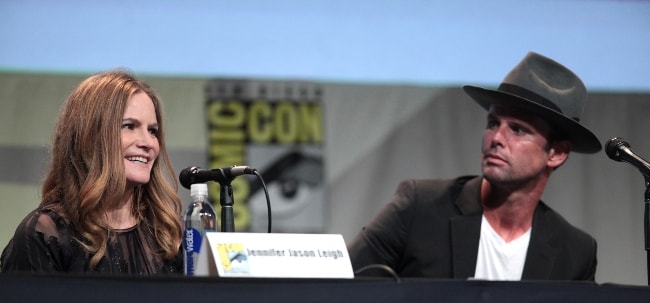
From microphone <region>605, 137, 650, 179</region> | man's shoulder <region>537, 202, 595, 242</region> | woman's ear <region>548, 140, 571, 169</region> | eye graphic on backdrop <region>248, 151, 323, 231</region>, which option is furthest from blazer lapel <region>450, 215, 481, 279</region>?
eye graphic on backdrop <region>248, 151, 323, 231</region>

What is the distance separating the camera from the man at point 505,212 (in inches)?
150

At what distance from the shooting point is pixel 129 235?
2977 millimetres

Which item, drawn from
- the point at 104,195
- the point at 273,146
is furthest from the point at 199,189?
the point at 273,146

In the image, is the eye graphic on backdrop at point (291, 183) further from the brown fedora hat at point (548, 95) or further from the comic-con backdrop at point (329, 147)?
the brown fedora hat at point (548, 95)

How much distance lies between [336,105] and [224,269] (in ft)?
9.59

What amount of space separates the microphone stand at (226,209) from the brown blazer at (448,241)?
3.75ft

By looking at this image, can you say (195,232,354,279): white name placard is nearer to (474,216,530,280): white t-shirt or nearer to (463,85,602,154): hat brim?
(474,216,530,280): white t-shirt

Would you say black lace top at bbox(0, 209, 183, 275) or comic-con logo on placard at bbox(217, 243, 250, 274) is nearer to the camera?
comic-con logo on placard at bbox(217, 243, 250, 274)

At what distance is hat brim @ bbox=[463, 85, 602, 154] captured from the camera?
382 cm

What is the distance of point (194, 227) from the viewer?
2.72 metres

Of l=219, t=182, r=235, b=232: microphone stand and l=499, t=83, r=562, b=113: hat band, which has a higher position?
l=499, t=83, r=562, b=113: hat band

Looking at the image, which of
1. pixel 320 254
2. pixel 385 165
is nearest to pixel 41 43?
pixel 385 165

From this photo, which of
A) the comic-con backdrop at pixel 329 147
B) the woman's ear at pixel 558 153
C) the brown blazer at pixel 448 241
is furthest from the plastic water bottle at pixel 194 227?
the comic-con backdrop at pixel 329 147

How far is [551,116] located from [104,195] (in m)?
1.73
